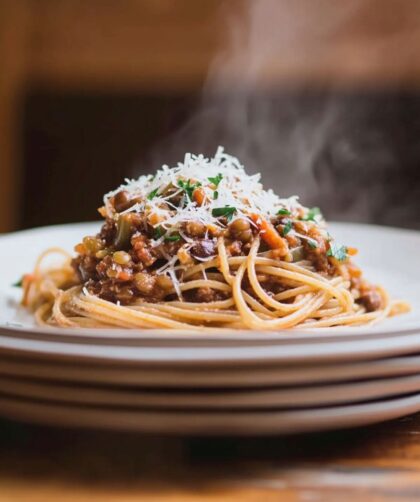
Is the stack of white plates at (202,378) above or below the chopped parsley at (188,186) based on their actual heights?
below

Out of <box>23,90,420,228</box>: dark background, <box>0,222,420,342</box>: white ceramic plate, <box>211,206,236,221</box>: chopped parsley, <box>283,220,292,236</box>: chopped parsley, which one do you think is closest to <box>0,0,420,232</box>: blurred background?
<box>23,90,420,228</box>: dark background


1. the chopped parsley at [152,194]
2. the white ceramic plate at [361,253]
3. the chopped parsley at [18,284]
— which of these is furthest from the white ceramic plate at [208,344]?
the chopped parsley at [18,284]

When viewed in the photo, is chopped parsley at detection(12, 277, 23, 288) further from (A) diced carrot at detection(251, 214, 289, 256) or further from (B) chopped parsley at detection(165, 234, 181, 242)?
(A) diced carrot at detection(251, 214, 289, 256)

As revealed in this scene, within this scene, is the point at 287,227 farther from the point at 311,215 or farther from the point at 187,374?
the point at 187,374

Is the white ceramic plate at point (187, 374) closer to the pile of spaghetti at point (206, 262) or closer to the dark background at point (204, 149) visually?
the pile of spaghetti at point (206, 262)

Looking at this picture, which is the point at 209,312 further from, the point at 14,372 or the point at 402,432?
the point at 14,372
